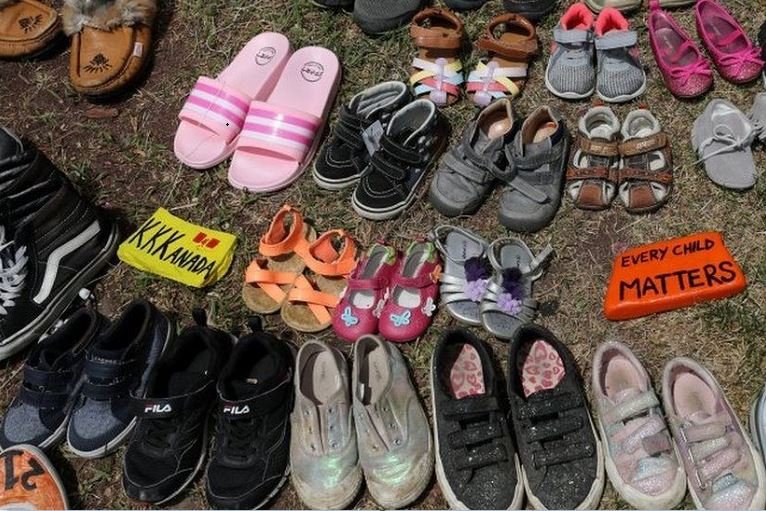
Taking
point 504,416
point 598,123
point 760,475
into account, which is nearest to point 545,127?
point 598,123

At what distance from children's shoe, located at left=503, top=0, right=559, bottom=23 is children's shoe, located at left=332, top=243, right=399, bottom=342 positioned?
5.14ft

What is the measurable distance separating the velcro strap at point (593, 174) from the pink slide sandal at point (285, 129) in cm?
126

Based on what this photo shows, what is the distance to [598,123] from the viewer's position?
3480mm

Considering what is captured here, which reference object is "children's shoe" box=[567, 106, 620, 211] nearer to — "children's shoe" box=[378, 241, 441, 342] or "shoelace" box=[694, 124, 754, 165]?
"shoelace" box=[694, 124, 754, 165]

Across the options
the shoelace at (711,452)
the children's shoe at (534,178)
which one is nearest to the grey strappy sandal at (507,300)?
the children's shoe at (534,178)

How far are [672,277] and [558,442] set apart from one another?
0.92 meters

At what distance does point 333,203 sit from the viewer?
3549 millimetres

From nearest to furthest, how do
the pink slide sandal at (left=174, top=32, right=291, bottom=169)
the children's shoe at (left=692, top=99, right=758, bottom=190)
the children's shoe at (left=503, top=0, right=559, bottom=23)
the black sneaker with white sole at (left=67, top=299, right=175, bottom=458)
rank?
the black sneaker with white sole at (left=67, top=299, right=175, bottom=458) → the children's shoe at (left=692, top=99, right=758, bottom=190) → the pink slide sandal at (left=174, top=32, right=291, bottom=169) → the children's shoe at (left=503, top=0, right=559, bottom=23)

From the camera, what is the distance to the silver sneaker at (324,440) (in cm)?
277

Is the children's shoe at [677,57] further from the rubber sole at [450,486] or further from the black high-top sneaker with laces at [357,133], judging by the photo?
the rubber sole at [450,486]

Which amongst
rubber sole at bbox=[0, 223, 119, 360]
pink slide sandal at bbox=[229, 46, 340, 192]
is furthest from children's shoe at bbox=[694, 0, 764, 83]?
rubber sole at bbox=[0, 223, 119, 360]

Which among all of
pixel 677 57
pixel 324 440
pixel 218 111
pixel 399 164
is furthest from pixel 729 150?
pixel 218 111

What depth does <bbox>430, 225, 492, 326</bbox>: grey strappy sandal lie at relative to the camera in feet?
10.2

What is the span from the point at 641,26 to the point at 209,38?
2383mm
